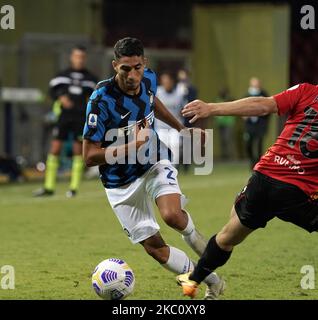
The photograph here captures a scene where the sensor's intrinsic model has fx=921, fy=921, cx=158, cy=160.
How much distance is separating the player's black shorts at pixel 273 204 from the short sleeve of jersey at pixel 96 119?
124 cm

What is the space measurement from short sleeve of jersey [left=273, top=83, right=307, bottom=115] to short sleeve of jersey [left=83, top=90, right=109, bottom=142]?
4.62ft

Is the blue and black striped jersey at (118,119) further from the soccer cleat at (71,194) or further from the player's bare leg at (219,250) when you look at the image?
the soccer cleat at (71,194)

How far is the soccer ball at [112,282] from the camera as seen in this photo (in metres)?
7.15

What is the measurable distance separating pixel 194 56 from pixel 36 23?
5.45 metres

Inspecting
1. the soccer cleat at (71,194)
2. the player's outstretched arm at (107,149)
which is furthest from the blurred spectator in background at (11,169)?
the player's outstretched arm at (107,149)

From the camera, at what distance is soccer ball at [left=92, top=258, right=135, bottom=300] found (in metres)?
7.15

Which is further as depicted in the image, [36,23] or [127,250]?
[36,23]

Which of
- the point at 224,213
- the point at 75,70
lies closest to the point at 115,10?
the point at 75,70

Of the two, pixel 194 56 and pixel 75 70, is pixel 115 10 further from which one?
pixel 75 70

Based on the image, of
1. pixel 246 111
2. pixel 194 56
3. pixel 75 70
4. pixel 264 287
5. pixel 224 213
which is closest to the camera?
pixel 246 111

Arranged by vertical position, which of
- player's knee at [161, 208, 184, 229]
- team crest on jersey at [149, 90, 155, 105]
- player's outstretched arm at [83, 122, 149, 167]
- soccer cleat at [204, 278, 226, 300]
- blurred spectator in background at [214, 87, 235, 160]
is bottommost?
blurred spectator in background at [214, 87, 235, 160]

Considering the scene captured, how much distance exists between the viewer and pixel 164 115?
795 cm

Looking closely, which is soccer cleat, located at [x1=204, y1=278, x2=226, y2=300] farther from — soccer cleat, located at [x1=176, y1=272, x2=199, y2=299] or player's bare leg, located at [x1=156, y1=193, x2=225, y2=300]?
soccer cleat, located at [x1=176, y1=272, x2=199, y2=299]

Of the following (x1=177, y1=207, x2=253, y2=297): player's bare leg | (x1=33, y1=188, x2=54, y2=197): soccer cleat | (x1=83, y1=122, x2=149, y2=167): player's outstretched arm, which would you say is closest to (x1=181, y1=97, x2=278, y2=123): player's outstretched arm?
(x1=83, y1=122, x2=149, y2=167): player's outstretched arm
